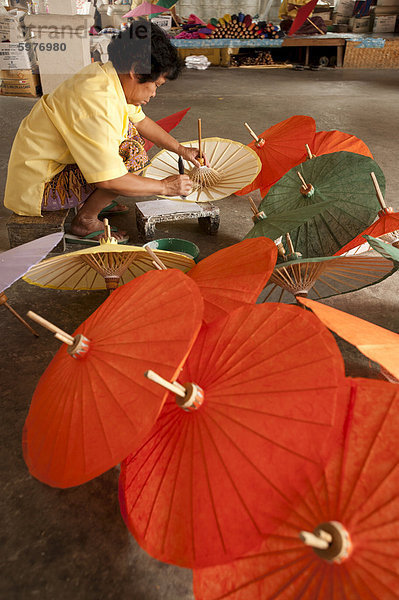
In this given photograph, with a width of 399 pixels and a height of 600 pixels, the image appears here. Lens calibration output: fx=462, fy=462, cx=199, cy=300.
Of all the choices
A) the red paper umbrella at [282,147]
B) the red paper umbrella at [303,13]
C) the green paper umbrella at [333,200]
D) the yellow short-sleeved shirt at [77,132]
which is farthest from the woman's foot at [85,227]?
the red paper umbrella at [303,13]

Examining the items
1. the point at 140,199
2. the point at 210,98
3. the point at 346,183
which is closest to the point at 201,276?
the point at 346,183

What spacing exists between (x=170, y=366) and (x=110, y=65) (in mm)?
1680

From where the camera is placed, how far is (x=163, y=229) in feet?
9.03

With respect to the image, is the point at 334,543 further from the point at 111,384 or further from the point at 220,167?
the point at 220,167

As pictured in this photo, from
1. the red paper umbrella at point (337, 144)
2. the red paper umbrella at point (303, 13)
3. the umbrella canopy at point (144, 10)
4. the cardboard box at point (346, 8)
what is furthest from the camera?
the cardboard box at point (346, 8)

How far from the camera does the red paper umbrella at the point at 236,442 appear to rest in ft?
2.64

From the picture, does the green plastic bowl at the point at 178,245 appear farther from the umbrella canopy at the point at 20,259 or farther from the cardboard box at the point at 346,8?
the cardboard box at the point at 346,8

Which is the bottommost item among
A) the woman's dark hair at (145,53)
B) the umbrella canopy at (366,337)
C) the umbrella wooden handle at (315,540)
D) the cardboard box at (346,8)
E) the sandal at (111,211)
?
the sandal at (111,211)

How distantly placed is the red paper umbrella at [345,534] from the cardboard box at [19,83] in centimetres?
613

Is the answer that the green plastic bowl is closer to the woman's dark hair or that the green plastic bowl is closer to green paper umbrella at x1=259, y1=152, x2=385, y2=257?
green paper umbrella at x1=259, y1=152, x2=385, y2=257

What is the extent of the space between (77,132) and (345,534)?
183 cm

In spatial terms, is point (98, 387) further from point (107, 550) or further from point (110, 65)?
point (110, 65)

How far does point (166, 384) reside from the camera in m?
0.86

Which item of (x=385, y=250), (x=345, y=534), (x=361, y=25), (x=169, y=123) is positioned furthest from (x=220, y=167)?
(x=361, y=25)
